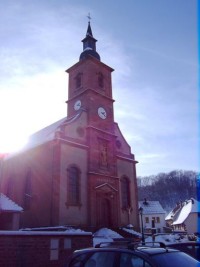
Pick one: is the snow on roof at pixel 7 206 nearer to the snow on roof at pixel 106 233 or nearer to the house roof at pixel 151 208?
the snow on roof at pixel 106 233

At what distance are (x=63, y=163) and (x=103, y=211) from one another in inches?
240

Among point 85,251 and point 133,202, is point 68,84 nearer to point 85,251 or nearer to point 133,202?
point 133,202

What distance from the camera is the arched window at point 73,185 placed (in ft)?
80.4

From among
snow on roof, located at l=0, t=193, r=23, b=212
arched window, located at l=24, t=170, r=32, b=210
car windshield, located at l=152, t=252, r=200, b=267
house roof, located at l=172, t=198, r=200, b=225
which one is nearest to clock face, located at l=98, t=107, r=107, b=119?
arched window, located at l=24, t=170, r=32, b=210

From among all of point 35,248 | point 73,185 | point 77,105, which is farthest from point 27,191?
point 35,248

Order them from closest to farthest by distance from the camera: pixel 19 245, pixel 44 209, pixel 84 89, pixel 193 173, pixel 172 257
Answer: pixel 172 257 → pixel 19 245 → pixel 44 209 → pixel 84 89 → pixel 193 173

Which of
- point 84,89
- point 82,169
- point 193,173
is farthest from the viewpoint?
point 193,173

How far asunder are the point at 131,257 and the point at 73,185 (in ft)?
65.8

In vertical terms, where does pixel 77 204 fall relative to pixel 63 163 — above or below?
below

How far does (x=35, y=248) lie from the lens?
1192cm

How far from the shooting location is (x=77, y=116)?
27.6 m

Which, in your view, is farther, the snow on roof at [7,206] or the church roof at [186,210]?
the church roof at [186,210]

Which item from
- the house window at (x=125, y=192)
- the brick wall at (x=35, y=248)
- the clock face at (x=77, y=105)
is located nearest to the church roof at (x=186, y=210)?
the house window at (x=125, y=192)

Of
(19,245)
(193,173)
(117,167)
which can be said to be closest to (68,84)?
(117,167)
